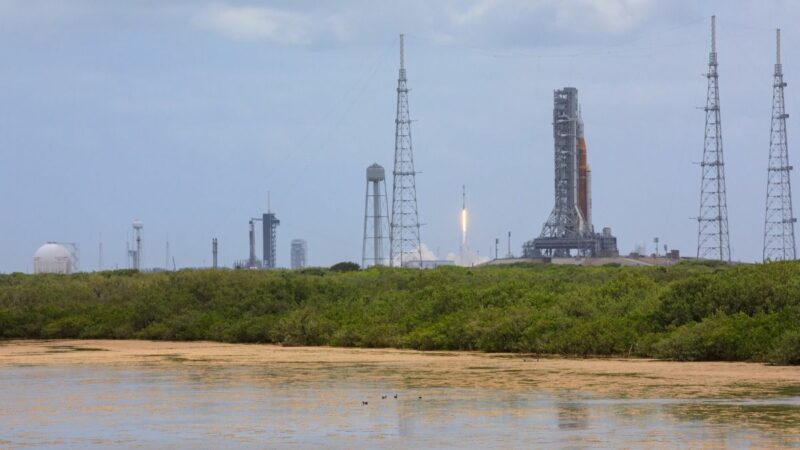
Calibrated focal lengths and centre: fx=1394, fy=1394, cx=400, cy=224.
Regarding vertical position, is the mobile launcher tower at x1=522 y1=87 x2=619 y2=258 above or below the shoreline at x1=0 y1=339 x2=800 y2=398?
above

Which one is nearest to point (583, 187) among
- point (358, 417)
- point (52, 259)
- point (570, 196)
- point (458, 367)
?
point (570, 196)

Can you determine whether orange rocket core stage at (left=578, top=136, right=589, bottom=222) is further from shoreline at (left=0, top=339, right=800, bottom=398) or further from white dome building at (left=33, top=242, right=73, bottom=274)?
shoreline at (left=0, top=339, right=800, bottom=398)

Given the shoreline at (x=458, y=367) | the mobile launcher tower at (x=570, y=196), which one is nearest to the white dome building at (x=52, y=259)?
the mobile launcher tower at (x=570, y=196)

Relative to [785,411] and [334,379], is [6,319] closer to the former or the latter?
[334,379]

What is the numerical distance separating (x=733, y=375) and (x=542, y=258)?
88.0 meters

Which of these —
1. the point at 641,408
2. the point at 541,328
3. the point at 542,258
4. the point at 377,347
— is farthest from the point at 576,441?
the point at 542,258

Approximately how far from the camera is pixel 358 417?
57.3 feet

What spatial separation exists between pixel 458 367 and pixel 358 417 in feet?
29.4

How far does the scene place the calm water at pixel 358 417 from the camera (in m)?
14.9

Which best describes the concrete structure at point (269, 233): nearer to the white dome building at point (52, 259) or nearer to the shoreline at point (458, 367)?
the white dome building at point (52, 259)

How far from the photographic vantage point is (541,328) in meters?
30.7

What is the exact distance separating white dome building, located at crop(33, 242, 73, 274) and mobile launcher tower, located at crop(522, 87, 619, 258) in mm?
37398

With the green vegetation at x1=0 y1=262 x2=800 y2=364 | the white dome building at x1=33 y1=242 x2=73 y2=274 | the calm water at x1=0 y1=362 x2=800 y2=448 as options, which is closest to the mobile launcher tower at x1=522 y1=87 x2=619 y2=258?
the white dome building at x1=33 y1=242 x2=73 y2=274

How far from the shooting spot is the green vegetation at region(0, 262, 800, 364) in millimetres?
27516
